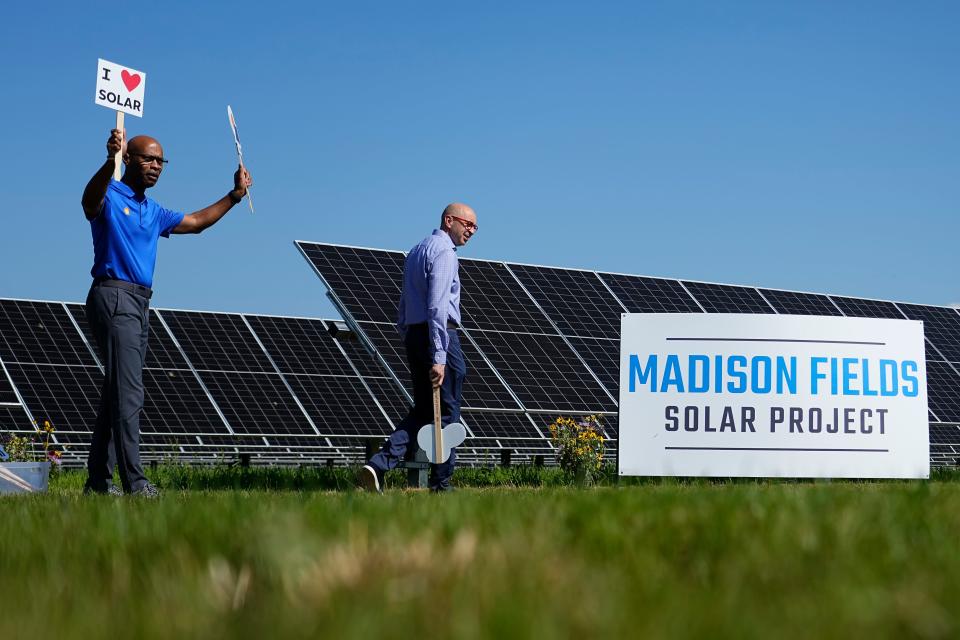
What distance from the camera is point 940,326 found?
23.4 m

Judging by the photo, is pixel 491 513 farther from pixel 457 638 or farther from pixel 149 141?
pixel 149 141

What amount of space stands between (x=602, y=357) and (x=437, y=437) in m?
9.82

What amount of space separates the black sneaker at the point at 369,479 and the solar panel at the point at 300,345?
1199 cm

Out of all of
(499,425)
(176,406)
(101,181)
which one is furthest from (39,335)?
(101,181)

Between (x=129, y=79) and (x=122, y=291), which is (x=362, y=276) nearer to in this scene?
(x=129, y=79)

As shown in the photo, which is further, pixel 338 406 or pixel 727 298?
pixel 727 298

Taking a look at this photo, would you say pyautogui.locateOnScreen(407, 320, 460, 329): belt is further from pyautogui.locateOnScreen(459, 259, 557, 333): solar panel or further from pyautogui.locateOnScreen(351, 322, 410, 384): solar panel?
pyautogui.locateOnScreen(459, 259, 557, 333): solar panel

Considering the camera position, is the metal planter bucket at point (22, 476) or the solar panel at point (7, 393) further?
the solar panel at point (7, 393)

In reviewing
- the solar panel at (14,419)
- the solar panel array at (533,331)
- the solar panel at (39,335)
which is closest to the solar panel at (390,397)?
the solar panel array at (533,331)

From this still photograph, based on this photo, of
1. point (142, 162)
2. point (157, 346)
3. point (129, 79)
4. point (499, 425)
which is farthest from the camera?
point (157, 346)

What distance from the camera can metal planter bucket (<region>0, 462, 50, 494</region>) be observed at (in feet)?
24.9

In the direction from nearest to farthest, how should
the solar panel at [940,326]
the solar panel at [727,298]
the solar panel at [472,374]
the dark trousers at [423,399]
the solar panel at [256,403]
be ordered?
the dark trousers at [423,399], the solar panel at [472,374], the solar panel at [256,403], the solar panel at [727,298], the solar panel at [940,326]

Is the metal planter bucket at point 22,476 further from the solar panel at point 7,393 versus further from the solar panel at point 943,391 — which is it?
the solar panel at point 943,391

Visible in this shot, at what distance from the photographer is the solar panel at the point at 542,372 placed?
1608cm
